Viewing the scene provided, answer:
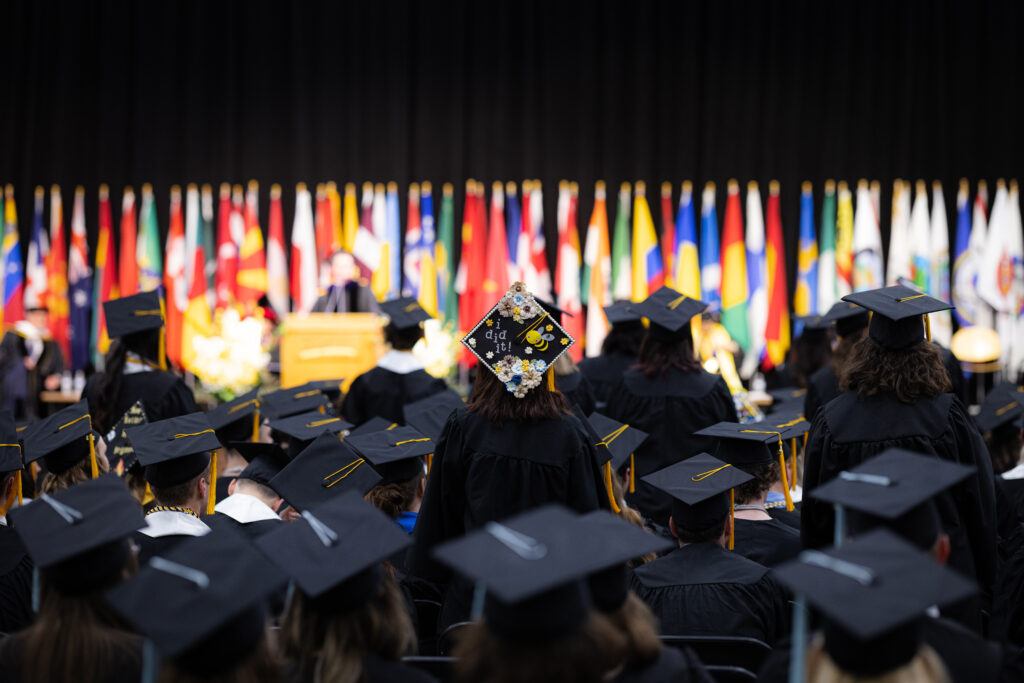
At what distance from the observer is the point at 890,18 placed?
11.9 meters

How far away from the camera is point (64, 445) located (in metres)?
3.29

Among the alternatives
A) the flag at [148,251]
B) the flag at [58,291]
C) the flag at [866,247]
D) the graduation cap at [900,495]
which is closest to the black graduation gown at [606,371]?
the graduation cap at [900,495]

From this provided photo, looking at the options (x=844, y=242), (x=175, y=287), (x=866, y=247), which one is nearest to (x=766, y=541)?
(x=866, y=247)

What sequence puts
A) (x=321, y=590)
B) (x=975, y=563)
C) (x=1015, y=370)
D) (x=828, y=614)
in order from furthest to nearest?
(x=1015, y=370) → (x=975, y=563) → (x=321, y=590) → (x=828, y=614)

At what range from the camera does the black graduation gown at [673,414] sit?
4691 millimetres

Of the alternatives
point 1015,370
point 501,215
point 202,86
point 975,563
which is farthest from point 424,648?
point 202,86

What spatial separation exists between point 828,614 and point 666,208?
1045 centimetres

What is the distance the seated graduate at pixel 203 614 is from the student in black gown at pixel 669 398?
298 centimetres

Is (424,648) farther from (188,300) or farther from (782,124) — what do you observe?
(782,124)

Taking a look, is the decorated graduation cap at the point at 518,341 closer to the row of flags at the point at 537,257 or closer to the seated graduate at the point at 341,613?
the seated graduate at the point at 341,613

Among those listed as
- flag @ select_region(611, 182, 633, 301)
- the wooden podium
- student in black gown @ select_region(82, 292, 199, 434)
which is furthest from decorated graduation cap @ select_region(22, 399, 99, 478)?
flag @ select_region(611, 182, 633, 301)

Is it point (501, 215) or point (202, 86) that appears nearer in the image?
point (501, 215)

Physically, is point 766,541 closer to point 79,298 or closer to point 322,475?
point 322,475

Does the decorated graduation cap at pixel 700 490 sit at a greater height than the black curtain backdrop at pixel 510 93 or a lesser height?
lesser
